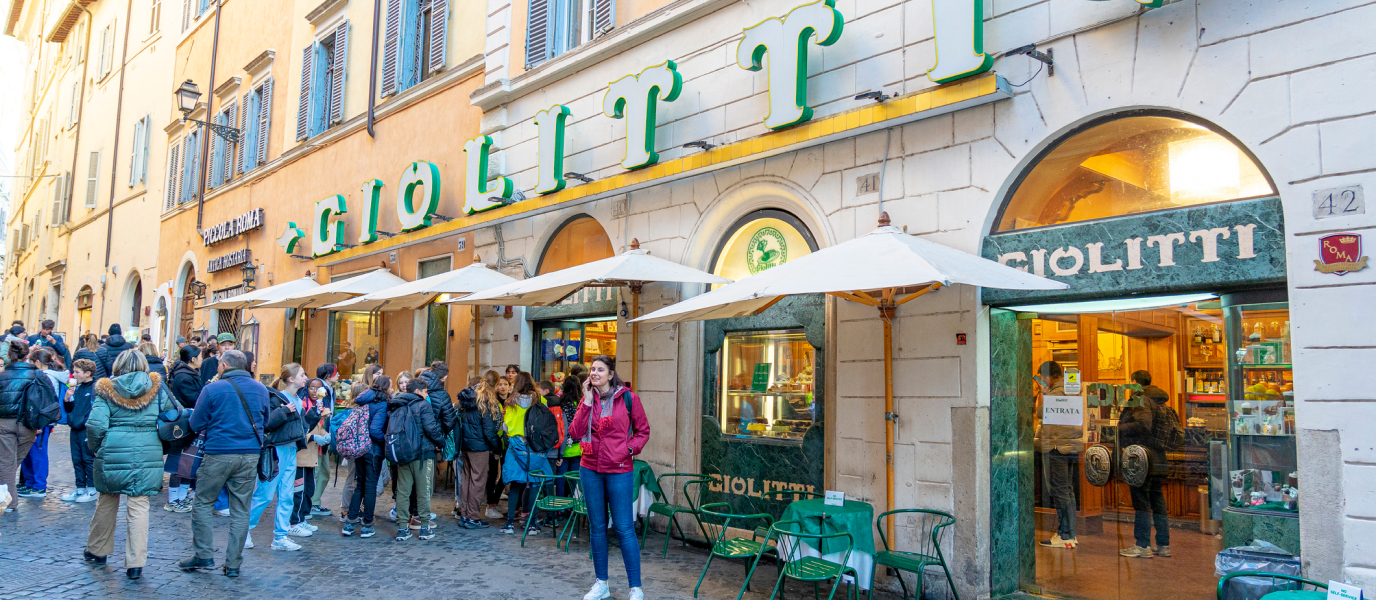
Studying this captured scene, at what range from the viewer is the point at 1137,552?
5.75m

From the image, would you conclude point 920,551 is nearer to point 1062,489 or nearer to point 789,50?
point 1062,489

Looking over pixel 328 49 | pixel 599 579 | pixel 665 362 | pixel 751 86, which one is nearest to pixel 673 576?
pixel 599 579

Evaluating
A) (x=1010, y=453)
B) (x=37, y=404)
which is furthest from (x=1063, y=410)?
(x=37, y=404)

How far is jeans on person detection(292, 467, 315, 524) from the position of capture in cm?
788

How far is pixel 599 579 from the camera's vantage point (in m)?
5.81

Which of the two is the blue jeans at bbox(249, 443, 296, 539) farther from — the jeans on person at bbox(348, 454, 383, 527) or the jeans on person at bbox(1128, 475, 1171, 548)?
the jeans on person at bbox(1128, 475, 1171, 548)

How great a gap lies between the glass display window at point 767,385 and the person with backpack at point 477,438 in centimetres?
212

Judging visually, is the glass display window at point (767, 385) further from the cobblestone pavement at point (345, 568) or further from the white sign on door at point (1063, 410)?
the white sign on door at point (1063, 410)

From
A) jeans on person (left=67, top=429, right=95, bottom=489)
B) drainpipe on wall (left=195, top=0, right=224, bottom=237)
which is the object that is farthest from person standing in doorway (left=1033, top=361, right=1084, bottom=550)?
drainpipe on wall (left=195, top=0, right=224, bottom=237)

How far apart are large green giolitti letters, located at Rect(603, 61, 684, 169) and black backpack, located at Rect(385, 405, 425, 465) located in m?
3.20

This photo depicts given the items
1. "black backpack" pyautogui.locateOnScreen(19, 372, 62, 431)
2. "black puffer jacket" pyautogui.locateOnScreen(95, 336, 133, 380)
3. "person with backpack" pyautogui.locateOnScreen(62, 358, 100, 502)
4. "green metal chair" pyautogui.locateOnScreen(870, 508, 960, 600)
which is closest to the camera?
"green metal chair" pyautogui.locateOnScreen(870, 508, 960, 600)

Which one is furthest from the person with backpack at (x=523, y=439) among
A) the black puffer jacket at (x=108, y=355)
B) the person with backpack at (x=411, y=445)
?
the black puffer jacket at (x=108, y=355)

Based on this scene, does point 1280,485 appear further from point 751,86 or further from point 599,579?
point 751,86

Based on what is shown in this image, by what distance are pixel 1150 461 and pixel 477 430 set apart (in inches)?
219
